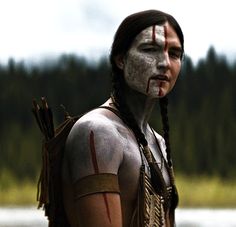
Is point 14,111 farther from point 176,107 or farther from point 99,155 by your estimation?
point 99,155

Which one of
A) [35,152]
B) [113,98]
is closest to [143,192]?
[113,98]

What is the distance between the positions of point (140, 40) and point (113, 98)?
0.89 feet

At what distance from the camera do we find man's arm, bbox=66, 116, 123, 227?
13.9ft

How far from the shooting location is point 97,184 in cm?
425

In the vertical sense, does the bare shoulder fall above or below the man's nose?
below

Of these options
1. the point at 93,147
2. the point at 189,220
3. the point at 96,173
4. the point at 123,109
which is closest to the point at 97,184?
the point at 96,173

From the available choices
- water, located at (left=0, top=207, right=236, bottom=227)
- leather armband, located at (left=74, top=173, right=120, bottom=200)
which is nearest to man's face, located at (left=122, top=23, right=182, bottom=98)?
leather armband, located at (left=74, top=173, right=120, bottom=200)

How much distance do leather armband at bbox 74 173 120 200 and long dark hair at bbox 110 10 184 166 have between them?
1.03 ft

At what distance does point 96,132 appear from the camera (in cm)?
430

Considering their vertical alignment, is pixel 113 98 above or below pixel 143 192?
above

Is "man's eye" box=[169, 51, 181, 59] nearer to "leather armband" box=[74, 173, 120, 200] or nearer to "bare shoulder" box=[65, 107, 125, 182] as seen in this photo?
"bare shoulder" box=[65, 107, 125, 182]

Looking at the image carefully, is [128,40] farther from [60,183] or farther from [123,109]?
[60,183]

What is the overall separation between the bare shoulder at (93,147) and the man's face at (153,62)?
0.76 feet

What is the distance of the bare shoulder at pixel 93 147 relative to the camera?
14.0ft
